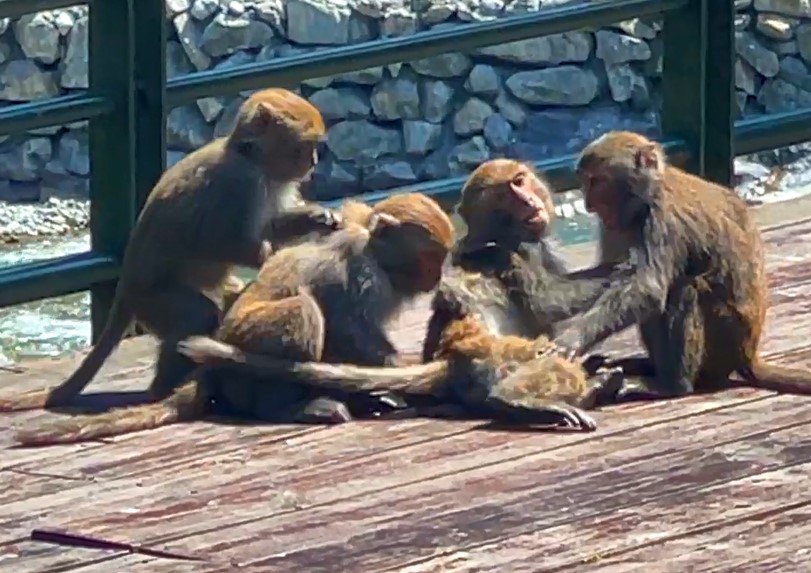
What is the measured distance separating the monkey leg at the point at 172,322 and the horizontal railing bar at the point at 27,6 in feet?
2.44

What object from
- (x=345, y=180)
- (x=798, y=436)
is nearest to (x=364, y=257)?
(x=798, y=436)

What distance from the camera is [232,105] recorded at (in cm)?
1619

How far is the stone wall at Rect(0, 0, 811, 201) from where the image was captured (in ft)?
51.1

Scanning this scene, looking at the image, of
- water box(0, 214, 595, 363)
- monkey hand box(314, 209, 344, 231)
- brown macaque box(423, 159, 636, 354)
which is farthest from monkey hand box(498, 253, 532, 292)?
water box(0, 214, 595, 363)

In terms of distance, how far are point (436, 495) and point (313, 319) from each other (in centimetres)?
58

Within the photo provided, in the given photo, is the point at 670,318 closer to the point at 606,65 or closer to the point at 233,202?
the point at 233,202

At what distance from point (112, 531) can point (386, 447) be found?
681 mm

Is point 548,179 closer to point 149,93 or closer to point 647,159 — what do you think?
point 149,93

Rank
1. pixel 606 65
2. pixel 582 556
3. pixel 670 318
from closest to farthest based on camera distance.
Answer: pixel 582 556
pixel 670 318
pixel 606 65

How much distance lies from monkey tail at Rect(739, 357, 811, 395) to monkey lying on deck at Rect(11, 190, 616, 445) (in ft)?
1.60

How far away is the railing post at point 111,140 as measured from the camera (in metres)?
5.34

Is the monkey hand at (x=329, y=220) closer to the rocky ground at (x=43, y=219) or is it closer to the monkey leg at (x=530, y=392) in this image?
the monkey leg at (x=530, y=392)

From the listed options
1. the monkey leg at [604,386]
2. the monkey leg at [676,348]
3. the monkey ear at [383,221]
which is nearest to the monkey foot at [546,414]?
the monkey leg at [604,386]

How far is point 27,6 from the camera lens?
515 centimetres
